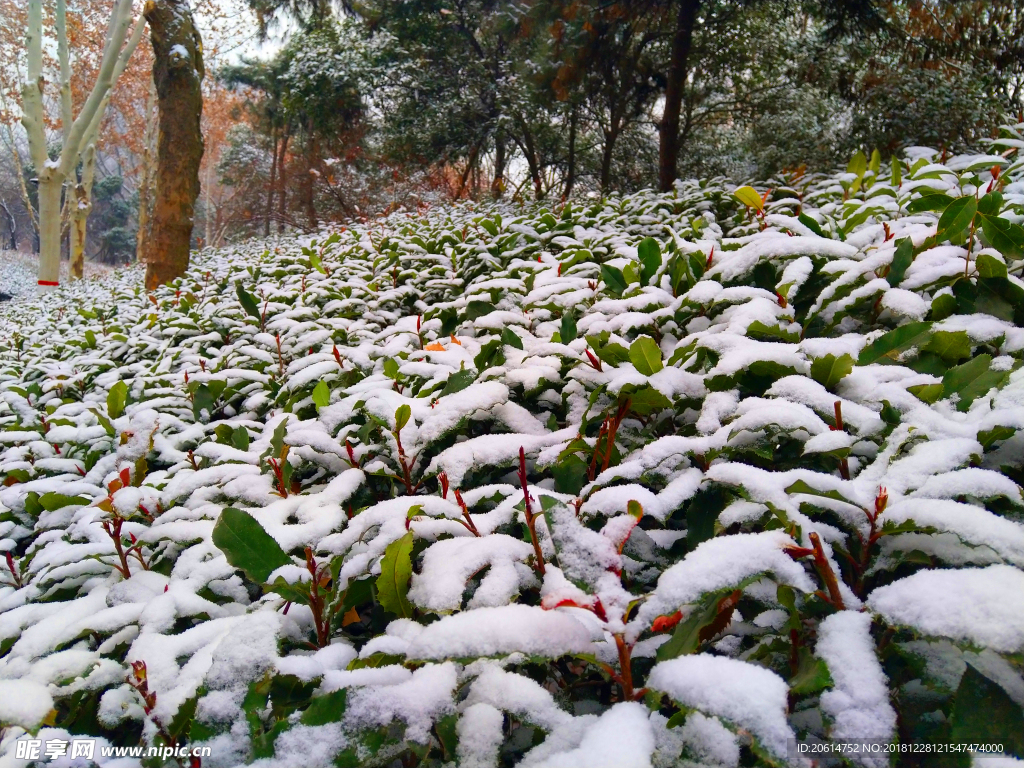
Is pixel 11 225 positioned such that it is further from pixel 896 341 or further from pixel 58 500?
pixel 896 341

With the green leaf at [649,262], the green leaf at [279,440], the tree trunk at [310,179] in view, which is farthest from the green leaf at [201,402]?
the tree trunk at [310,179]

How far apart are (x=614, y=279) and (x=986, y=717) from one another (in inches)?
54.6

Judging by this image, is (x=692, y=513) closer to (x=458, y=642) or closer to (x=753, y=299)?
(x=458, y=642)

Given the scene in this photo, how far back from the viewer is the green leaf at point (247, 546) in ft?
2.72

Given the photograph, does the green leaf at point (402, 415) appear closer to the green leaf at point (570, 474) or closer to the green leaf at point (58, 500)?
the green leaf at point (570, 474)

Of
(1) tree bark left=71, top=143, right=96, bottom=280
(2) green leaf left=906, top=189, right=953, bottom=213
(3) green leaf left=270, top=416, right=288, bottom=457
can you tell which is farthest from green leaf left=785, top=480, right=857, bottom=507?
(1) tree bark left=71, top=143, right=96, bottom=280

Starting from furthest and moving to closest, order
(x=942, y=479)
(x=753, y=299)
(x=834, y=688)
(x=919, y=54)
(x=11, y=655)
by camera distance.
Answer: (x=919, y=54) → (x=753, y=299) → (x=11, y=655) → (x=942, y=479) → (x=834, y=688)

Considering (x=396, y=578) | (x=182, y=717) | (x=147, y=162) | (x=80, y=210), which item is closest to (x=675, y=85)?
(x=396, y=578)

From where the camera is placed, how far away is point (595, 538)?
691 millimetres

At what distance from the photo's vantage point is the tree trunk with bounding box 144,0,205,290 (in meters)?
5.53

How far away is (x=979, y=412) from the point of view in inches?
34.3

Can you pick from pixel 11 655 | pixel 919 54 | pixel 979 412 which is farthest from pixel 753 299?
pixel 919 54

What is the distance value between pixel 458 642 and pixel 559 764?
0.49ft

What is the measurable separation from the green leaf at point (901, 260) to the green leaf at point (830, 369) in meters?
0.47
